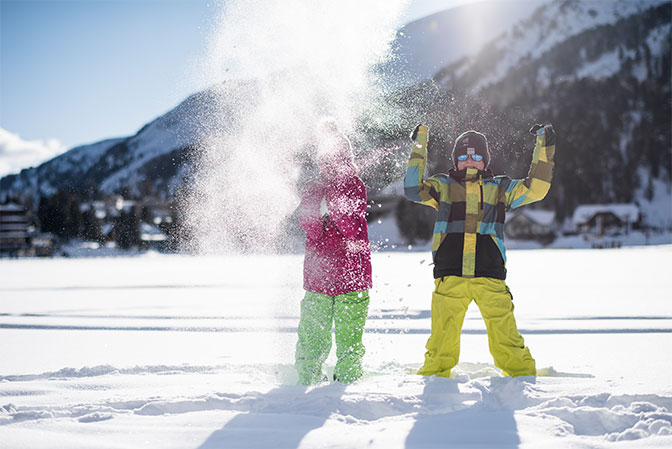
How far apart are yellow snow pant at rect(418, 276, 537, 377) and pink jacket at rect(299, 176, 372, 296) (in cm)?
53

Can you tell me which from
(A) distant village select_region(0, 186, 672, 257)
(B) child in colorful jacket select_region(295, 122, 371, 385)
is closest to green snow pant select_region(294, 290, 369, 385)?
(B) child in colorful jacket select_region(295, 122, 371, 385)

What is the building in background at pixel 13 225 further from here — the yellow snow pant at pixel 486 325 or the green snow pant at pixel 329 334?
the yellow snow pant at pixel 486 325

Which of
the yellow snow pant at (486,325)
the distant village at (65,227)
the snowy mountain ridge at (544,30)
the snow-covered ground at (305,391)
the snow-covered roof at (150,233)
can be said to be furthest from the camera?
the snowy mountain ridge at (544,30)

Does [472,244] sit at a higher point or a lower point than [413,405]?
higher

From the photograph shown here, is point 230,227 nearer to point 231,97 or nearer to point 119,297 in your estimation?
point 231,97

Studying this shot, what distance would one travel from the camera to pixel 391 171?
4.95 m

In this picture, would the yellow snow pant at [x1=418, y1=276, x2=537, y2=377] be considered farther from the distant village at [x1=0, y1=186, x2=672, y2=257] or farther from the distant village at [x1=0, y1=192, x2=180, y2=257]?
the distant village at [x1=0, y1=192, x2=180, y2=257]

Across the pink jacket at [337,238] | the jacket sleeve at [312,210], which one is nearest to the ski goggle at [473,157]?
the pink jacket at [337,238]

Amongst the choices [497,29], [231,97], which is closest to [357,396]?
[231,97]

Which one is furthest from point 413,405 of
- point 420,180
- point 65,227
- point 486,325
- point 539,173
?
point 65,227

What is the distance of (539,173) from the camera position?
3.44m

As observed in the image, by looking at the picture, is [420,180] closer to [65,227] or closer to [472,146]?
[472,146]

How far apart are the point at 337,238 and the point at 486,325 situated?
1102 millimetres

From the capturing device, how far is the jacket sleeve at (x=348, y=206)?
134 inches
